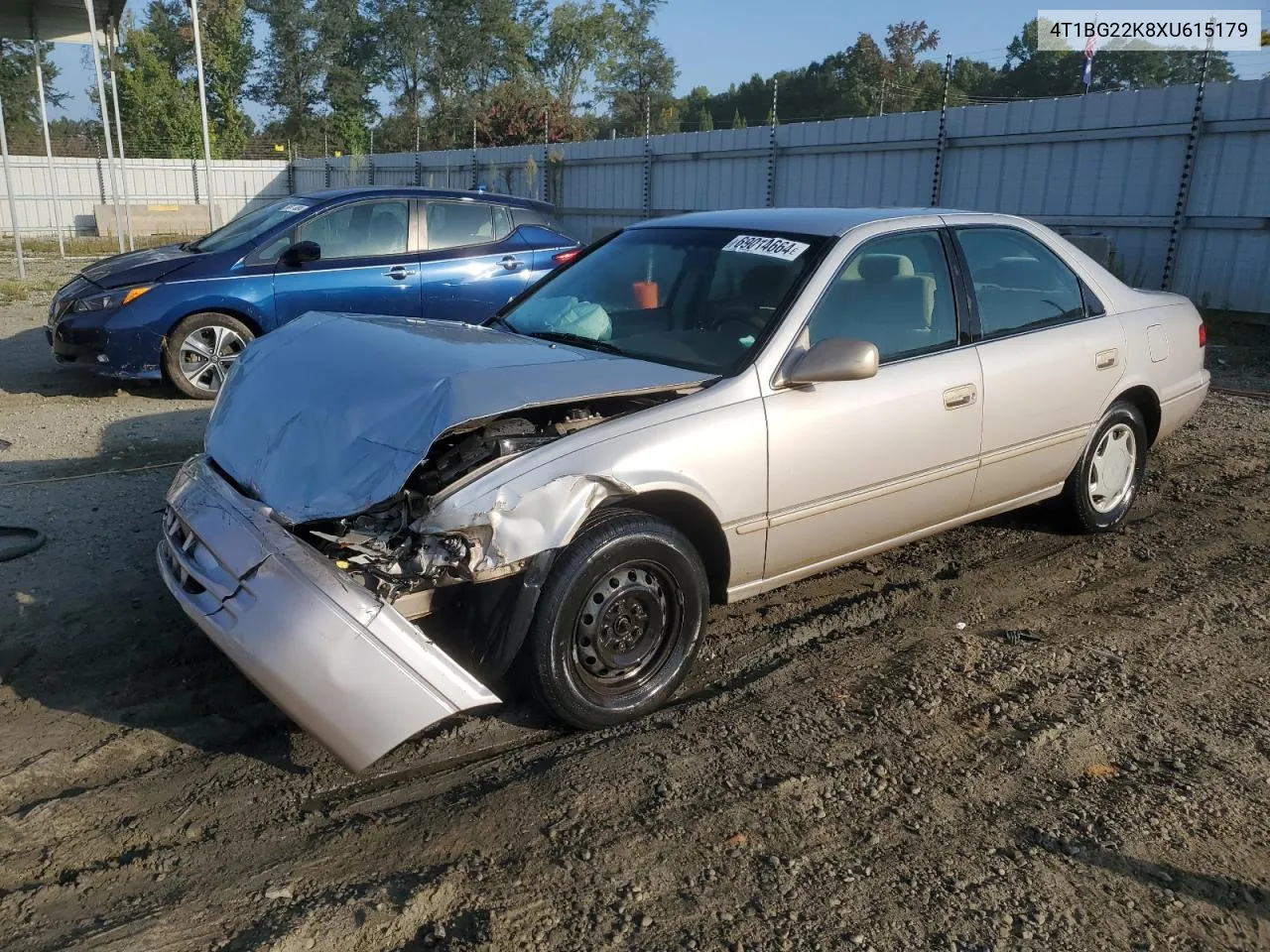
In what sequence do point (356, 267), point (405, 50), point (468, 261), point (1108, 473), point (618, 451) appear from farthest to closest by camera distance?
point (405, 50) → point (468, 261) → point (356, 267) → point (1108, 473) → point (618, 451)

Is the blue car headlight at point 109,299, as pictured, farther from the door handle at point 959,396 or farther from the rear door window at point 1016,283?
the door handle at point 959,396

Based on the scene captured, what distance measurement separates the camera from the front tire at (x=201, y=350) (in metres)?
7.91

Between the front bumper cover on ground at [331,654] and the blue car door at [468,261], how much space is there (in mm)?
5814

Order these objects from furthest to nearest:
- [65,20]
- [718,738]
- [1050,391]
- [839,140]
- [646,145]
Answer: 1. [646,145]
2. [65,20]
3. [839,140]
4. [1050,391]
5. [718,738]

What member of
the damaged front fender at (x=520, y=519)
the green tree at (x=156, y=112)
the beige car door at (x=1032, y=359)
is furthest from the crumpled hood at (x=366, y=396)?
the green tree at (x=156, y=112)

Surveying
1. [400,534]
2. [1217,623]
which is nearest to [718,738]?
[400,534]

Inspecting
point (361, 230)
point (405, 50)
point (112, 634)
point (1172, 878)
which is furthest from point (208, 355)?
point (405, 50)

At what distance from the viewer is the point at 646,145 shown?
61.7 feet

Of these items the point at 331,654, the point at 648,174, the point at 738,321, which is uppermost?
the point at 648,174

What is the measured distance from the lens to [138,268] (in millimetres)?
8031

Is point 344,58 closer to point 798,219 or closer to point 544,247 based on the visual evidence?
point 544,247

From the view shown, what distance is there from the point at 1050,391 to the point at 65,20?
18.5m

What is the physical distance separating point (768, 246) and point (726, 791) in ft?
7.37

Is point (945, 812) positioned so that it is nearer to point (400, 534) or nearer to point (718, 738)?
point (718, 738)
